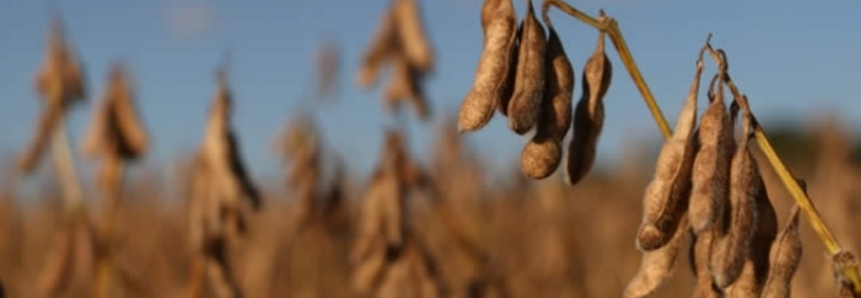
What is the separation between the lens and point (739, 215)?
0.86 m

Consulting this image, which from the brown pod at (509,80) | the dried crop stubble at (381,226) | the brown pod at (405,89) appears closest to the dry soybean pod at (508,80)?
the brown pod at (509,80)

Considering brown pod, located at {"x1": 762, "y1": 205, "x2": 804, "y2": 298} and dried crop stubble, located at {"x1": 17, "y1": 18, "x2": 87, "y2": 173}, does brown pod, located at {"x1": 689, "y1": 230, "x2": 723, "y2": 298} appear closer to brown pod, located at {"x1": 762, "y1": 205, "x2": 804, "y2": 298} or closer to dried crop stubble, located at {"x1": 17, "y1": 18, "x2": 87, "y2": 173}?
brown pod, located at {"x1": 762, "y1": 205, "x2": 804, "y2": 298}

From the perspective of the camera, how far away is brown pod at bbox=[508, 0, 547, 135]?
0.93m

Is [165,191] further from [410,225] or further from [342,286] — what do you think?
[410,225]

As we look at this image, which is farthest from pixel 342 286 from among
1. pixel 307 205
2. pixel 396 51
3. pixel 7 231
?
pixel 7 231

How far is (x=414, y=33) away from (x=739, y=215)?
1.46 m

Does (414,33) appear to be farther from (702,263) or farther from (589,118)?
(702,263)

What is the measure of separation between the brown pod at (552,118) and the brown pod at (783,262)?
0.15 m

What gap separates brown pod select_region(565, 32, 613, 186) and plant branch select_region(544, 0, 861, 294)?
43mm

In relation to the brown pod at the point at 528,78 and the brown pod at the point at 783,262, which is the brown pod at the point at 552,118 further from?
the brown pod at the point at 783,262

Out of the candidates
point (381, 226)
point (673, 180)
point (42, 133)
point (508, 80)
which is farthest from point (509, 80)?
point (42, 133)

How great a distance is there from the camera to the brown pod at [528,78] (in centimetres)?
93

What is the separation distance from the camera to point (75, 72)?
6.85 feet

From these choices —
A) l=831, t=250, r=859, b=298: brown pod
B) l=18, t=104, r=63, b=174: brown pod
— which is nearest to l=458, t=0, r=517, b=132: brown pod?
l=831, t=250, r=859, b=298: brown pod
